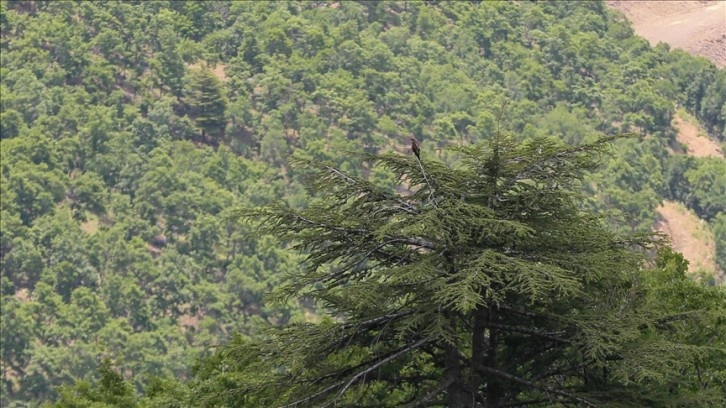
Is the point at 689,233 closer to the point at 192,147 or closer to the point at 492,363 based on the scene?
the point at 192,147

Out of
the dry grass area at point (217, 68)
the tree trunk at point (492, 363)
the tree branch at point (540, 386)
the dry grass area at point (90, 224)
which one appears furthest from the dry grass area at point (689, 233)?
the tree branch at point (540, 386)

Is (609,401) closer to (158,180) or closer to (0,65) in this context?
(158,180)

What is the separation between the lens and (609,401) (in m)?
17.0

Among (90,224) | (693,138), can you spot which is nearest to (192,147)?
(90,224)

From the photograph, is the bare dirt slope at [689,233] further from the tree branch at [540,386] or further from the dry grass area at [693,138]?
the tree branch at [540,386]

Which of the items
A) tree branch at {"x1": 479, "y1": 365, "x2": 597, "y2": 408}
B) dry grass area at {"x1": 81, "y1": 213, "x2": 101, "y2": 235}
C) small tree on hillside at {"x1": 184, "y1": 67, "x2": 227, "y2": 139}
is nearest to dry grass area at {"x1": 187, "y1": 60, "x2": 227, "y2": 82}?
small tree on hillside at {"x1": 184, "y1": 67, "x2": 227, "y2": 139}

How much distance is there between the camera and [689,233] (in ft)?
526

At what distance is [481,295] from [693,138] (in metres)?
176

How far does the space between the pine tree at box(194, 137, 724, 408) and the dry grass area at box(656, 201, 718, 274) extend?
137 metres

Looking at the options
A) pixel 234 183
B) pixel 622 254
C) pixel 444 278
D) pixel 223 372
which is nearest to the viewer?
pixel 444 278

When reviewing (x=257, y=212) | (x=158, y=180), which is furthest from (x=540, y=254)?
(x=158, y=180)

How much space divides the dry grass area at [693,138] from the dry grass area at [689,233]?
15.5 metres

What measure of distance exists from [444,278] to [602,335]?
7.01 feet

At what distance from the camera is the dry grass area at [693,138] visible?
18150 cm
